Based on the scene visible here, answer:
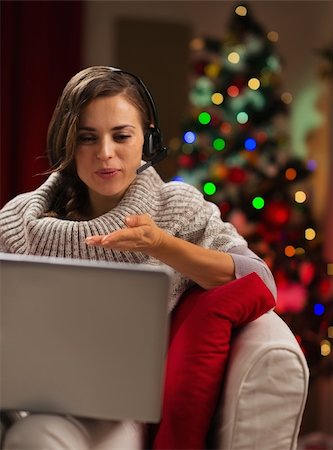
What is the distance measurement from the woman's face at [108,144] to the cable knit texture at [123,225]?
0.23ft

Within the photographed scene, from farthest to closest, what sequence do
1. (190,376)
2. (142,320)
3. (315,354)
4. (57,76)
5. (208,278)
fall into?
(57,76) → (315,354) → (208,278) → (190,376) → (142,320)

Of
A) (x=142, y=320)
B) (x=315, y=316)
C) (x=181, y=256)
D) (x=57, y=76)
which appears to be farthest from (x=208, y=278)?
(x=57, y=76)

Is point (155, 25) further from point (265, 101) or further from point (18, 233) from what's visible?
point (18, 233)

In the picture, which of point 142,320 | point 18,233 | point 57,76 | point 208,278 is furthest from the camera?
point 57,76

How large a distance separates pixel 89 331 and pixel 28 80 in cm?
274

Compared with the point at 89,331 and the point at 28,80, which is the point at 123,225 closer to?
the point at 89,331

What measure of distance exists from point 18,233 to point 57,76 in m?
2.17

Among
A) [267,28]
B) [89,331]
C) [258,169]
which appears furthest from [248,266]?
[267,28]

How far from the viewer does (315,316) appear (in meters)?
3.47

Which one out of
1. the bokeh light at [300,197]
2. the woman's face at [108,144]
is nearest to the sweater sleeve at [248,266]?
the woman's face at [108,144]

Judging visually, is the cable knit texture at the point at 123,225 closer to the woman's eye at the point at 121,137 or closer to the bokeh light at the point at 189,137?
the woman's eye at the point at 121,137

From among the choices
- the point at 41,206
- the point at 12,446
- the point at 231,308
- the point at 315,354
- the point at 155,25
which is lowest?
the point at 315,354

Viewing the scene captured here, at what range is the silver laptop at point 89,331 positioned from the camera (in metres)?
1.53

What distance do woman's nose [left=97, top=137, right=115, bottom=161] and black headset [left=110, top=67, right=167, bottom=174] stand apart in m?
0.12
